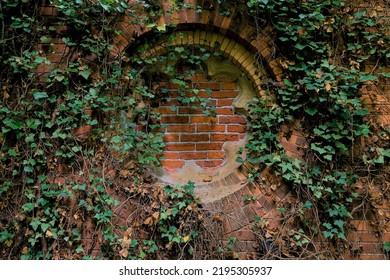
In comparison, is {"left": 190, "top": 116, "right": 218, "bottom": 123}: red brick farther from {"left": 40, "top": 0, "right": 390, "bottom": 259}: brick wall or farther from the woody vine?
the woody vine

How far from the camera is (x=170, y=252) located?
8.63 ft

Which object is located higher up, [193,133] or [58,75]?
[58,75]

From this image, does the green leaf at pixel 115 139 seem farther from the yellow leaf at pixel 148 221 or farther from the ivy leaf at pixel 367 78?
the ivy leaf at pixel 367 78

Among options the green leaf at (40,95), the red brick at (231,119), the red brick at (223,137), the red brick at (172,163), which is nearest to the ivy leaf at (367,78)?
the red brick at (231,119)

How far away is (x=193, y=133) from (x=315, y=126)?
1.03m

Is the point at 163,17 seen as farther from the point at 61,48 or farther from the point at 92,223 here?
the point at 92,223

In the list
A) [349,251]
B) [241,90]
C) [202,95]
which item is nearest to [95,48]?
[202,95]

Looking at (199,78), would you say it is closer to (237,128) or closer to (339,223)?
(237,128)

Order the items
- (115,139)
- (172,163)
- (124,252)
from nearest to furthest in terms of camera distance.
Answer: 1. (124,252)
2. (115,139)
3. (172,163)

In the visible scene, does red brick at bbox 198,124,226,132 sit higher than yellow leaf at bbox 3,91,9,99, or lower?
lower

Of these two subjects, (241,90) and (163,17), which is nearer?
(163,17)

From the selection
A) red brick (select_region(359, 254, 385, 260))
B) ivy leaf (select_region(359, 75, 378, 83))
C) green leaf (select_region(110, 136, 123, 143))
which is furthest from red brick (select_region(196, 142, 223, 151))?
red brick (select_region(359, 254, 385, 260))

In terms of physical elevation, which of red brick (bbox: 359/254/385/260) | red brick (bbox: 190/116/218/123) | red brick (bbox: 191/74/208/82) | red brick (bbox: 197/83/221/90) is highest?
red brick (bbox: 191/74/208/82)

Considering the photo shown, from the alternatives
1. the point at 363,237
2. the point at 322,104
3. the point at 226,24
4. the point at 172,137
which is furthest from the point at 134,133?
the point at 363,237
